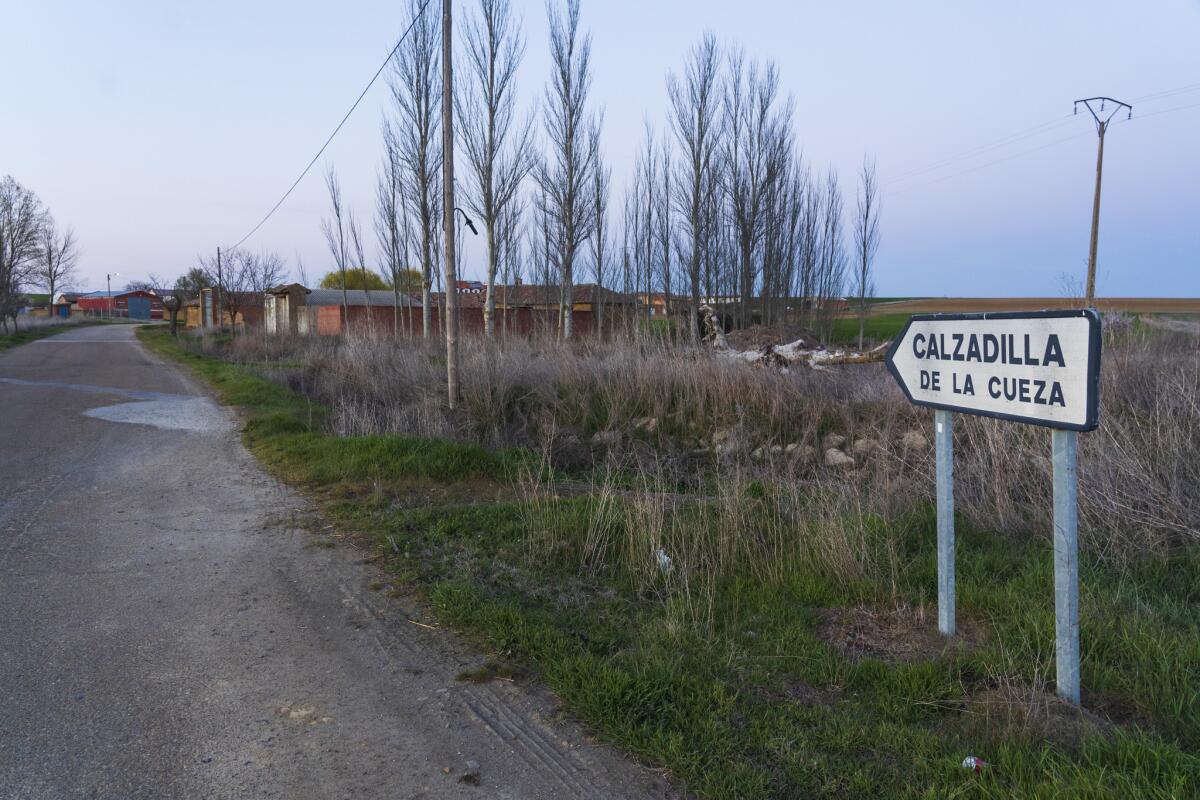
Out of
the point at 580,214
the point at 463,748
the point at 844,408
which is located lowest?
the point at 463,748

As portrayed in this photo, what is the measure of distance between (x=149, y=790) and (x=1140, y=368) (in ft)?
32.3

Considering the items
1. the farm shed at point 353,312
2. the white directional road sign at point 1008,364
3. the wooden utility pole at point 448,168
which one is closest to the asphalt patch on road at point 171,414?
the wooden utility pole at point 448,168

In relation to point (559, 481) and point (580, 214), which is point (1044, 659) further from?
point (580, 214)

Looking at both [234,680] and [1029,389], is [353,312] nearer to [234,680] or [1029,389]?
[234,680]

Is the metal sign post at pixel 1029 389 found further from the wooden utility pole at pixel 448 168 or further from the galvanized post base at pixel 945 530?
the wooden utility pole at pixel 448 168

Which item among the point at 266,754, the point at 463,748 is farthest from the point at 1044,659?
the point at 266,754

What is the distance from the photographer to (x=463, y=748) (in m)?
3.24

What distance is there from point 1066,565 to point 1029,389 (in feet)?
2.45

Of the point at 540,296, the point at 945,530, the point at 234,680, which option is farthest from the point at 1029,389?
the point at 540,296

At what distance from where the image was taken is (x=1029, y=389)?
3336 mm

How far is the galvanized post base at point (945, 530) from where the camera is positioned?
4.02 metres

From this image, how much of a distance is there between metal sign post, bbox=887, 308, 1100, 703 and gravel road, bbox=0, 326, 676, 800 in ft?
6.15

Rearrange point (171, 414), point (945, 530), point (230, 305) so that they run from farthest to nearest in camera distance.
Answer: point (230, 305), point (171, 414), point (945, 530)

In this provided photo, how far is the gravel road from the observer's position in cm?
303
